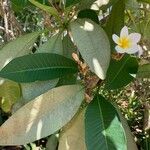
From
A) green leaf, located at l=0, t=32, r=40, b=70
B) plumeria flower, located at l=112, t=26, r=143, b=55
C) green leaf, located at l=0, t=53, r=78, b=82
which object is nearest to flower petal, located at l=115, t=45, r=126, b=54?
plumeria flower, located at l=112, t=26, r=143, b=55

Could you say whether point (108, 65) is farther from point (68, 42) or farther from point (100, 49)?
point (68, 42)

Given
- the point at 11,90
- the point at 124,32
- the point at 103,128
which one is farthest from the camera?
the point at 11,90

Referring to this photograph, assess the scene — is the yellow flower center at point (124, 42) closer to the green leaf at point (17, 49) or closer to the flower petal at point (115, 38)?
the flower petal at point (115, 38)

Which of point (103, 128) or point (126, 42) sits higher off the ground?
point (126, 42)

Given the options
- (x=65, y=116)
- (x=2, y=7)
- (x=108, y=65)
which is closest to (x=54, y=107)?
(x=65, y=116)

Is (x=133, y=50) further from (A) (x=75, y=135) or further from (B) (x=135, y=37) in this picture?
(A) (x=75, y=135)

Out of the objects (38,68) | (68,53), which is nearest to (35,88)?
(38,68)
